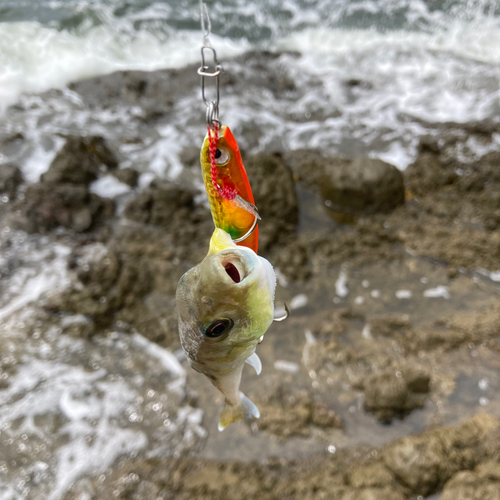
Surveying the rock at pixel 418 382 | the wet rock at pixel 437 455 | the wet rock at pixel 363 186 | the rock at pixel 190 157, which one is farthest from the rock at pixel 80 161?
the wet rock at pixel 437 455

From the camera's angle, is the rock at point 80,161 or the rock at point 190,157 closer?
the rock at point 80,161

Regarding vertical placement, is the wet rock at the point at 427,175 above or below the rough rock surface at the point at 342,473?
above

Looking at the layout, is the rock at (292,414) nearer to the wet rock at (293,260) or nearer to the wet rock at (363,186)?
the wet rock at (293,260)

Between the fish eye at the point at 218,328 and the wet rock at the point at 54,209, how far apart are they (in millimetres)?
4275

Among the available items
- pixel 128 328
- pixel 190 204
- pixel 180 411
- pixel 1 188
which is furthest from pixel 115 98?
pixel 180 411

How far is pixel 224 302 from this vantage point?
1.17m

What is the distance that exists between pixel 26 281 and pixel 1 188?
5.50ft

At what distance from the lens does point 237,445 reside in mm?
3197

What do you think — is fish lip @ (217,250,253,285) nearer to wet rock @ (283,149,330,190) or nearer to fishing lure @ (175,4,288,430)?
fishing lure @ (175,4,288,430)

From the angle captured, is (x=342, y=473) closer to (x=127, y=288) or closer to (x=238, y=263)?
(x=238, y=263)

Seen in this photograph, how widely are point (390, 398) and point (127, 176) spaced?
4741mm

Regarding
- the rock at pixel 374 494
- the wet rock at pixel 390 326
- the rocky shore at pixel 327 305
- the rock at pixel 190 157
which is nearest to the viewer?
the rock at pixel 374 494

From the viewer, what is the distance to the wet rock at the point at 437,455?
255 centimetres

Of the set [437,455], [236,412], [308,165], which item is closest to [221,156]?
[236,412]
